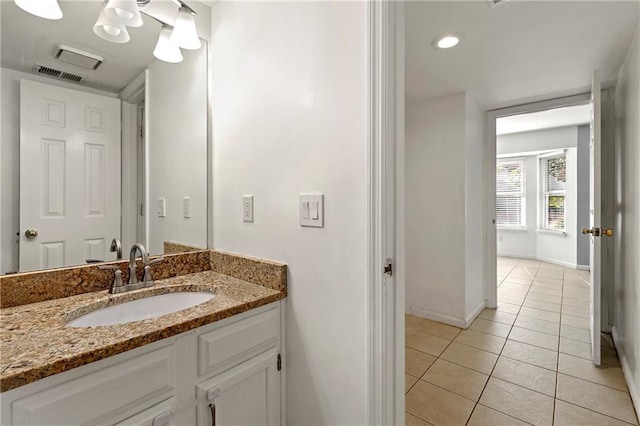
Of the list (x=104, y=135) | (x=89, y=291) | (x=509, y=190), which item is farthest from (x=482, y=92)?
(x=509, y=190)

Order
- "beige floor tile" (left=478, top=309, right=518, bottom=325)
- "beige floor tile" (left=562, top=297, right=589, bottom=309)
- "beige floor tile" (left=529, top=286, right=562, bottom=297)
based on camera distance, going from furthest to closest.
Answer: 1. "beige floor tile" (left=529, top=286, right=562, bottom=297)
2. "beige floor tile" (left=562, top=297, right=589, bottom=309)
3. "beige floor tile" (left=478, top=309, right=518, bottom=325)

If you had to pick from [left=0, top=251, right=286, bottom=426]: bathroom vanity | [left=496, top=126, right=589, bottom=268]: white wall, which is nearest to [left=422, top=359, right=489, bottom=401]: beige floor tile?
[left=0, top=251, right=286, bottom=426]: bathroom vanity

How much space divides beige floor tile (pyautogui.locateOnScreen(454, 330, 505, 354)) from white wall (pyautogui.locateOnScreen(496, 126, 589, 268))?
3765 mm

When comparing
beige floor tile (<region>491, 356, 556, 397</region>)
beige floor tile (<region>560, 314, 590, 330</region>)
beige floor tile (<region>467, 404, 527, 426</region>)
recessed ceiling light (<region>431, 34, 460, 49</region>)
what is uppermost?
recessed ceiling light (<region>431, 34, 460, 49</region>)

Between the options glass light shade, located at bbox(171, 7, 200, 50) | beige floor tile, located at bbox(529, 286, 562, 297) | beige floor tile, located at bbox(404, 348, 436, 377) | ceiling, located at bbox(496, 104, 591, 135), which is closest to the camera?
glass light shade, located at bbox(171, 7, 200, 50)

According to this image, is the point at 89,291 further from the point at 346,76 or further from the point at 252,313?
the point at 346,76

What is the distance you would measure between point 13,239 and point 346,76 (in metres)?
1.32

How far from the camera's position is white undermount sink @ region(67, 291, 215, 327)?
1.05 metres

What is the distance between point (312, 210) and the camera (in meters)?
1.14

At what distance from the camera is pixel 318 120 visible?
1.12m

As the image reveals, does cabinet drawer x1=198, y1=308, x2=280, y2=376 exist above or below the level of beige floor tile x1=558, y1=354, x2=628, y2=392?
above

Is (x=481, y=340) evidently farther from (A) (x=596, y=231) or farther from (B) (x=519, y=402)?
(A) (x=596, y=231)

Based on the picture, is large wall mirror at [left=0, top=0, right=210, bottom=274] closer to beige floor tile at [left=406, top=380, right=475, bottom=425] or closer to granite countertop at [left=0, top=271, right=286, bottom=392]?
granite countertop at [left=0, top=271, right=286, bottom=392]

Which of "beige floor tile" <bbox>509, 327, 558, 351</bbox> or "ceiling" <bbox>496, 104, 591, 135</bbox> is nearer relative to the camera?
"beige floor tile" <bbox>509, 327, 558, 351</bbox>
